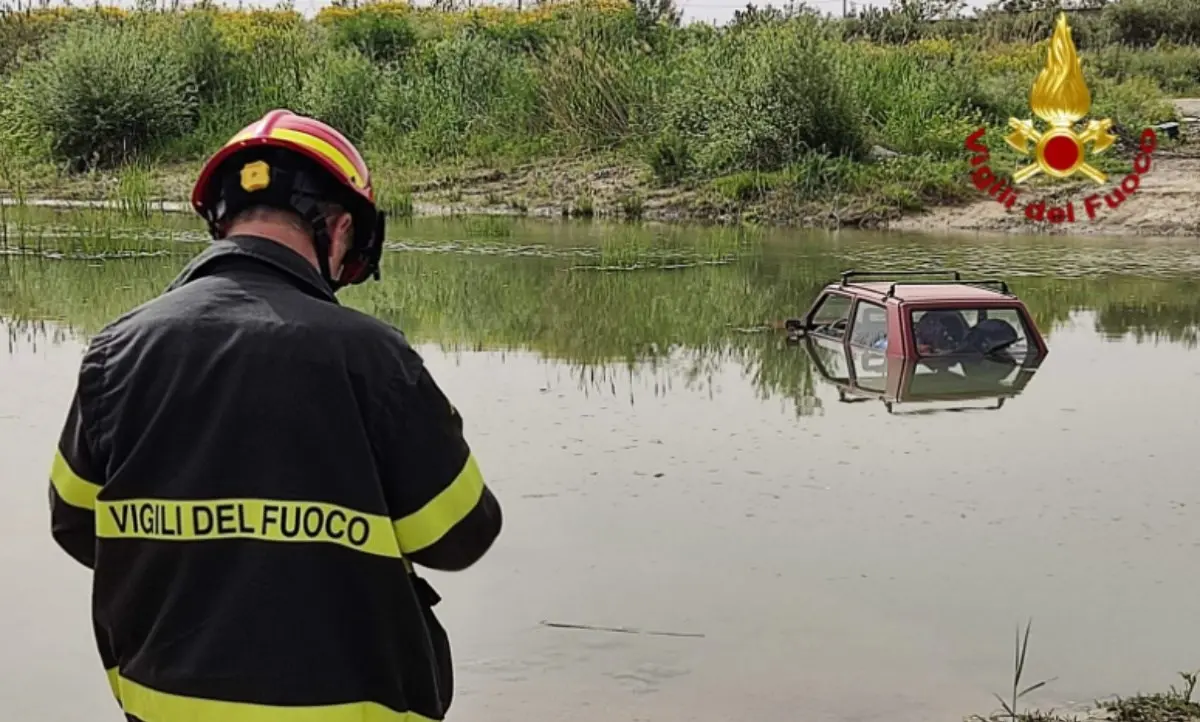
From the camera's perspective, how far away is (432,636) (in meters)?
2.53

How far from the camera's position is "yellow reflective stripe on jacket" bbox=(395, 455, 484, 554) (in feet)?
7.80

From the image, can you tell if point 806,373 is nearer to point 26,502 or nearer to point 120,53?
point 26,502

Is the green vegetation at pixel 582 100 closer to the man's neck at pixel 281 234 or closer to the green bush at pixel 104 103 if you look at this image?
the green bush at pixel 104 103

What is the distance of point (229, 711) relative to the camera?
227cm

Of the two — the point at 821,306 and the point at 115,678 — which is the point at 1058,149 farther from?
the point at 115,678

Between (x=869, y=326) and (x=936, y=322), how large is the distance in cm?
→ 68

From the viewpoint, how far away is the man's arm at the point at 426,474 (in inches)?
92.0

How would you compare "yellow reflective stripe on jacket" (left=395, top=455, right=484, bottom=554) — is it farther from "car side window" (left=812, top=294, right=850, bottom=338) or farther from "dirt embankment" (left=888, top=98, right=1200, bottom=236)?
"dirt embankment" (left=888, top=98, right=1200, bottom=236)

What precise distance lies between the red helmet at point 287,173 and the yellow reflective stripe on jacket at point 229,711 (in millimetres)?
736

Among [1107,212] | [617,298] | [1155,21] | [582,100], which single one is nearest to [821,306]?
[617,298]

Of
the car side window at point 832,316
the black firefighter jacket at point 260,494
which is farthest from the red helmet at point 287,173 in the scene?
the car side window at point 832,316

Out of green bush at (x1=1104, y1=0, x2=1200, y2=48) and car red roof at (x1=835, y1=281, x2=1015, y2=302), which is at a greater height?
green bush at (x1=1104, y1=0, x2=1200, y2=48)

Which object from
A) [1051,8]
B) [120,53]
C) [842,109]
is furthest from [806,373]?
[1051,8]

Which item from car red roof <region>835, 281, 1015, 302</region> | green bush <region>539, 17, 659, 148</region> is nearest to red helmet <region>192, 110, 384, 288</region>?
car red roof <region>835, 281, 1015, 302</region>
